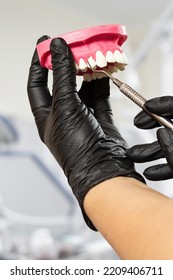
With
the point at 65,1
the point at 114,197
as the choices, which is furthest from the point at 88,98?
the point at 65,1

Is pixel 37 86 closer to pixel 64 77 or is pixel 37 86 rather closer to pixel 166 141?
pixel 64 77

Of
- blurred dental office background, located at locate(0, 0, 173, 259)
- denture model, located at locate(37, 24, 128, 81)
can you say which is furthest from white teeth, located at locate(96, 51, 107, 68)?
blurred dental office background, located at locate(0, 0, 173, 259)

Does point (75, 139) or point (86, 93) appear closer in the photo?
point (75, 139)

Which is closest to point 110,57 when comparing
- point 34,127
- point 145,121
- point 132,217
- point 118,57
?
point 118,57

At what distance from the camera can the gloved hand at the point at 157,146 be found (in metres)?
0.65

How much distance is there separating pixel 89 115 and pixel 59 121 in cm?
5

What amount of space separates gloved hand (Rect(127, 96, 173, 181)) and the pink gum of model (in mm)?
134

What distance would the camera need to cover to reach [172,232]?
0.50 metres

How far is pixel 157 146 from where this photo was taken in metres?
0.70

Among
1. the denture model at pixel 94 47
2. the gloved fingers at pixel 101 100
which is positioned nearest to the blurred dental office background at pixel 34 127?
the gloved fingers at pixel 101 100

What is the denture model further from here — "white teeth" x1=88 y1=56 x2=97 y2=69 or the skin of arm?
the skin of arm

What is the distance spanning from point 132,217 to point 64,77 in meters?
0.27

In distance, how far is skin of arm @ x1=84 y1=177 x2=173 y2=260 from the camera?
0.51 metres

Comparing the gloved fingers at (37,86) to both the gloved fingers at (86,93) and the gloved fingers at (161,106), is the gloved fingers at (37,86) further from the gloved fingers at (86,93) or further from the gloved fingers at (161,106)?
the gloved fingers at (161,106)
